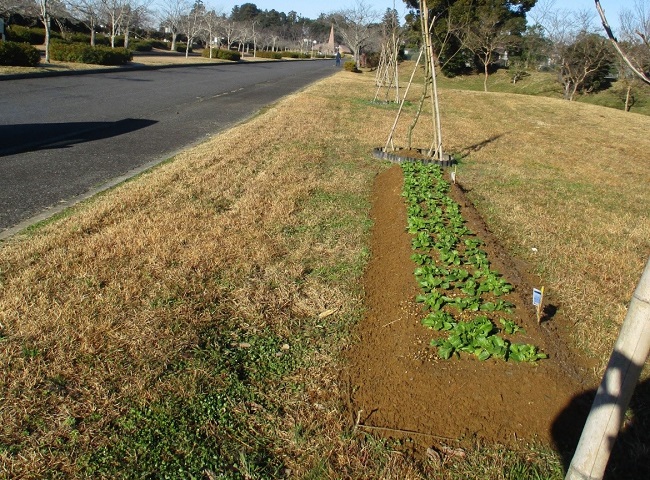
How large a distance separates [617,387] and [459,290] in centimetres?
225

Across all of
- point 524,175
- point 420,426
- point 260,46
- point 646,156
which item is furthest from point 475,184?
point 260,46

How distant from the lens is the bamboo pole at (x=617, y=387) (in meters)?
1.48

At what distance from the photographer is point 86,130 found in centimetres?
953

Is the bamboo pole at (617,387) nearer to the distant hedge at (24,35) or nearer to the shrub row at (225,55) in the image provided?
the distant hedge at (24,35)

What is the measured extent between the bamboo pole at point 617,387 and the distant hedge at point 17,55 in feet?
74.5

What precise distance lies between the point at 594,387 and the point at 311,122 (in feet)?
34.2

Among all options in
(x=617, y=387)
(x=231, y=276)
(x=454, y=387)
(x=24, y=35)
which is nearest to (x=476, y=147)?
(x=231, y=276)

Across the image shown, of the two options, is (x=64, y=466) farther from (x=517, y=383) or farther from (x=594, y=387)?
(x=594, y=387)

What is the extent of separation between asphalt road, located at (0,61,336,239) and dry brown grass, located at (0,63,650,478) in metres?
0.52

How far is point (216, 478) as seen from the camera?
214cm

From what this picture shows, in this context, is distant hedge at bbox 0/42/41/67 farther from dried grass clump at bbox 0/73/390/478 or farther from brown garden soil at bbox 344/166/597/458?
brown garden soil at bbox 344/166/597/458

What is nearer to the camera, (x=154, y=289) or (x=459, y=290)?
(x=154, y=289)

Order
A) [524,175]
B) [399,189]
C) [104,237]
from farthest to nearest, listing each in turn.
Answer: [524,175] < [399,189] < [104,237]

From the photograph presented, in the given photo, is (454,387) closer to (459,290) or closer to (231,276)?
(459,290)
